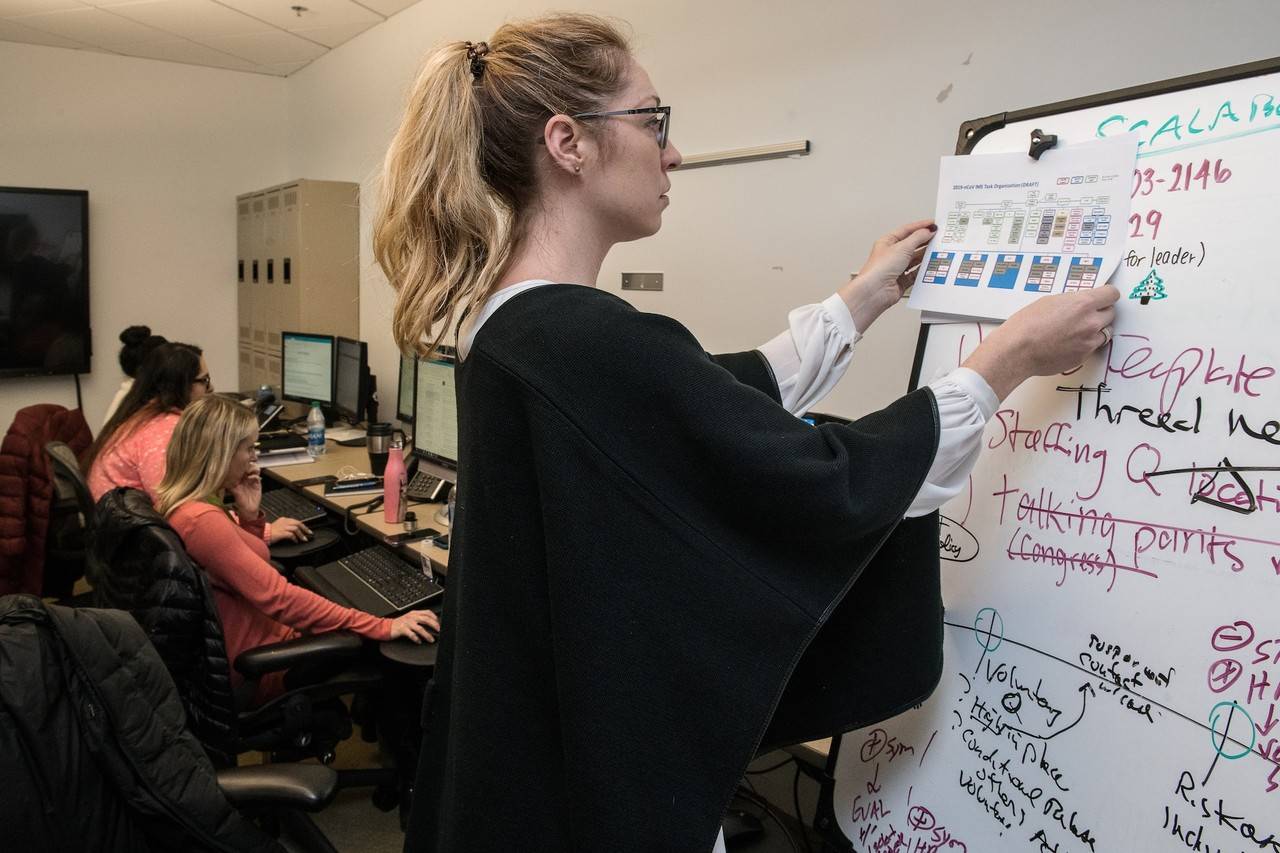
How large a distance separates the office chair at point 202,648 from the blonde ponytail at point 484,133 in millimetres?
1031

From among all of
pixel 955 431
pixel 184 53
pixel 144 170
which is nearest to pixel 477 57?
pixel 955 431

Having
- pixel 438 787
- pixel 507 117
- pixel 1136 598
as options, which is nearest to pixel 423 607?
pixel 438 787

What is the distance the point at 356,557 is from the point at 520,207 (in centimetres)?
172

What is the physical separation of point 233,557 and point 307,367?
2.28 m

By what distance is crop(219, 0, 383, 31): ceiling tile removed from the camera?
3.62m

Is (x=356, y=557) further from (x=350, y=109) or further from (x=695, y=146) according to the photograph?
(x=350, y=109)

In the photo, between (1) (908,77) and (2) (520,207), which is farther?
(1) (908,77)

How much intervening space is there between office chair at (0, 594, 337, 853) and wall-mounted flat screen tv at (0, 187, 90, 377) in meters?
4.05

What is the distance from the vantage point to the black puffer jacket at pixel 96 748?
104 centimetres

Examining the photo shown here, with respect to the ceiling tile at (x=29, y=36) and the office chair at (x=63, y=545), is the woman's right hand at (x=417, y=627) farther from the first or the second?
the ceiling tile at (x=29, y=36)

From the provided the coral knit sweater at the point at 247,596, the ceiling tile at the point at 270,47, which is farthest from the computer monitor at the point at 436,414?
the ceiling tile at the point at 270,47

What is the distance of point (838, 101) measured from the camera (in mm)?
2035

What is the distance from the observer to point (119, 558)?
1.69 metres

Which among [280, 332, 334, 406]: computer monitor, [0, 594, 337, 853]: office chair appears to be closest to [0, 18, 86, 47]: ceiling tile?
[280, 332, 334, 406]: computer monitor
